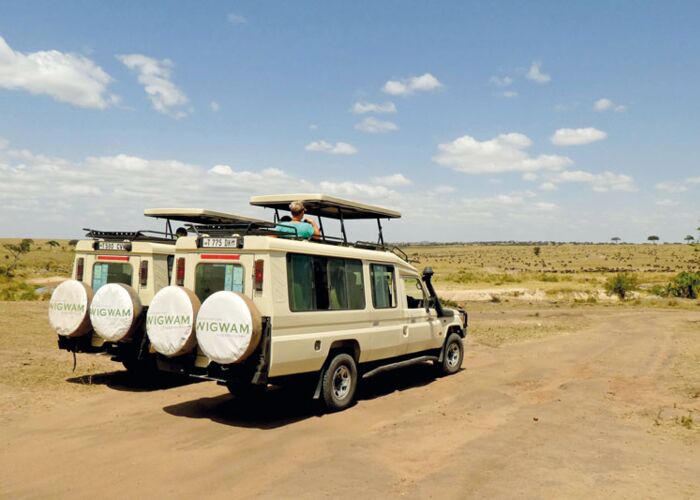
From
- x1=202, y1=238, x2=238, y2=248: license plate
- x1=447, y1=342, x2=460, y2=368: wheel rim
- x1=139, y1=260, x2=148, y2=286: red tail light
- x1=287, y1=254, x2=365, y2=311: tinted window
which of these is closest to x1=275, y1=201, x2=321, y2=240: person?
x1=287, y1=254, x2=365, y2=311: tinted window

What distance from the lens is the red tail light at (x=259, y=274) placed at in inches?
305

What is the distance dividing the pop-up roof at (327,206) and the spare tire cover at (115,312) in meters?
2.87

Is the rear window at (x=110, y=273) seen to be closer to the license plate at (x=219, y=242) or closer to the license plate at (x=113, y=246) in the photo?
the license plate at (x=113, y=246)

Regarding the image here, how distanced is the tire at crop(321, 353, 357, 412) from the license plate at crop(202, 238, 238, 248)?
2310mm

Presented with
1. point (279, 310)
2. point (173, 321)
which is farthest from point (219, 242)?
point (279, 310)

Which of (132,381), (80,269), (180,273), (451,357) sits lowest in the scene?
(132,381)

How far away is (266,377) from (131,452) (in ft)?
5.93

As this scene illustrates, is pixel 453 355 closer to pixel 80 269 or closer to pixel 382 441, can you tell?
pixel 382 441

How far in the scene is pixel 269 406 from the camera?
9258 millimetres

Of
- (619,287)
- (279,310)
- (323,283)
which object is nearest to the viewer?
(279,310)

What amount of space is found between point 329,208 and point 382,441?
15.8ft

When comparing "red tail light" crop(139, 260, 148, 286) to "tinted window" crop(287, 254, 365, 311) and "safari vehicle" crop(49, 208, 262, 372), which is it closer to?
"safari vehicle" crop(49, 208, 262, 372)

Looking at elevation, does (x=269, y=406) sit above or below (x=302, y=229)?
below

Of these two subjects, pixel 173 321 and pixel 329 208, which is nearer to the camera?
pixel 173 321
